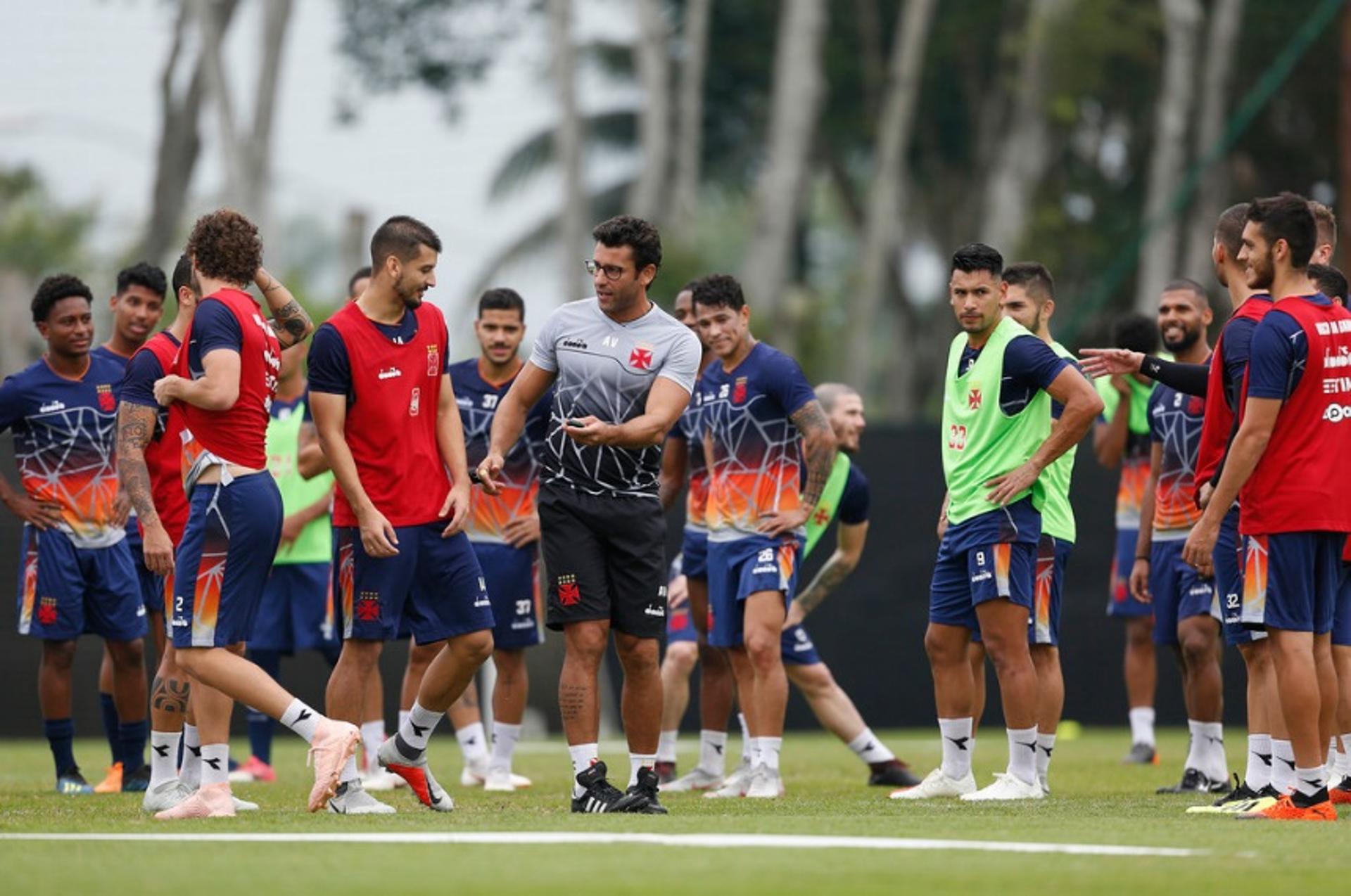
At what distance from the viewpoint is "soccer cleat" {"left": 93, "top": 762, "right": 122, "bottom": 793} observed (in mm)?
10609

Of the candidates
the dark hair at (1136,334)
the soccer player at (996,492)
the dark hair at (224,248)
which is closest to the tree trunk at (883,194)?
the dark hair at (1136,334)

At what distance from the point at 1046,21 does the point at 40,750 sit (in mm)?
18754

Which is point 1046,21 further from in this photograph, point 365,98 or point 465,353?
point 465,353

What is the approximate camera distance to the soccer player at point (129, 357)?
Answer: 10.7 metres

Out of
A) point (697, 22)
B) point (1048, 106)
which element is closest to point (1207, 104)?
point (1048, 106)

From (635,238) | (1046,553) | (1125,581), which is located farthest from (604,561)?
(1125,581)

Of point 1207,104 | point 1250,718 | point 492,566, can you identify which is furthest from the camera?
point 1207,104

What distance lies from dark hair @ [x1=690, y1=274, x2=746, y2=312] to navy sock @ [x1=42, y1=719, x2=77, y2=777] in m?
3.89

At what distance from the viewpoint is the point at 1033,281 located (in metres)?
10.4

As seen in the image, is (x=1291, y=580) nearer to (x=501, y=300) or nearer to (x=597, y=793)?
(x=597, y=793)

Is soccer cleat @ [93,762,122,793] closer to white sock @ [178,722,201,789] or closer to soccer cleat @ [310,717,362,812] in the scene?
white sock @ [178,722,201,789]

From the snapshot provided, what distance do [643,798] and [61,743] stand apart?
3855 mm

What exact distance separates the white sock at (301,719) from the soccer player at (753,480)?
8.59 ft

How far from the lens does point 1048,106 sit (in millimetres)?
29672
